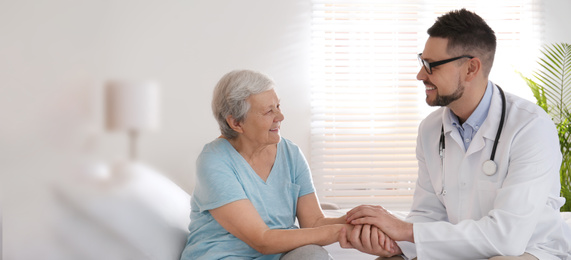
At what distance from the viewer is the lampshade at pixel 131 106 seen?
83 centimetres

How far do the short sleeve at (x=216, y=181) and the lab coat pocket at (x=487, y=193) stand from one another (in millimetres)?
747

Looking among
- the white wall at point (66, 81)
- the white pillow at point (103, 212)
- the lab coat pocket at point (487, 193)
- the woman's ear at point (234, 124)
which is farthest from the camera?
the woman's ear at point (234, 124)

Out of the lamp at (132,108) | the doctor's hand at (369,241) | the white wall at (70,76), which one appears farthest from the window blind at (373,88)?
the lamp at (132,108)

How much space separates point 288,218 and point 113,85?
3.89ft

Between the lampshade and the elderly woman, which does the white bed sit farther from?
the elderly woman

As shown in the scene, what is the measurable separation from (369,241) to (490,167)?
17.4 inches

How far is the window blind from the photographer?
4254 mm

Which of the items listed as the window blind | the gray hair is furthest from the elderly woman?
the window blind

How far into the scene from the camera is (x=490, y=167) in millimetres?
1788

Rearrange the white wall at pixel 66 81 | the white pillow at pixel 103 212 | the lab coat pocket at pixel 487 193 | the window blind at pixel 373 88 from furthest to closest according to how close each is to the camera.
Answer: the window blind at pixel 373 88
the lab coat pocket at pixel 487 193
the white pillow at pixel 103 212
the white wall at pixel 66 81

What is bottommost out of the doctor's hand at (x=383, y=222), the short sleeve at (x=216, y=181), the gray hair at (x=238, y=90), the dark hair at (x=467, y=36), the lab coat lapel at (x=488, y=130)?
the doctor's hand at (x=383, y=222)

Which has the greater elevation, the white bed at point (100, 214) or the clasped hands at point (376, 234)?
the white bed at point (100, 214)

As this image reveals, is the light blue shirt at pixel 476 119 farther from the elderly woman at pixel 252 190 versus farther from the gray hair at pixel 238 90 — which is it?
the gray hair at pixel 238 90

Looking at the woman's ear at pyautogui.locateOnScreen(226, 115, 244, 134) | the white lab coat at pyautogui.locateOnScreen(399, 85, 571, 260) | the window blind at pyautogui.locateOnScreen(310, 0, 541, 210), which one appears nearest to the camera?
the white lab coat at pyautogui.locateOnScreen(399, 85, 571, 260)
